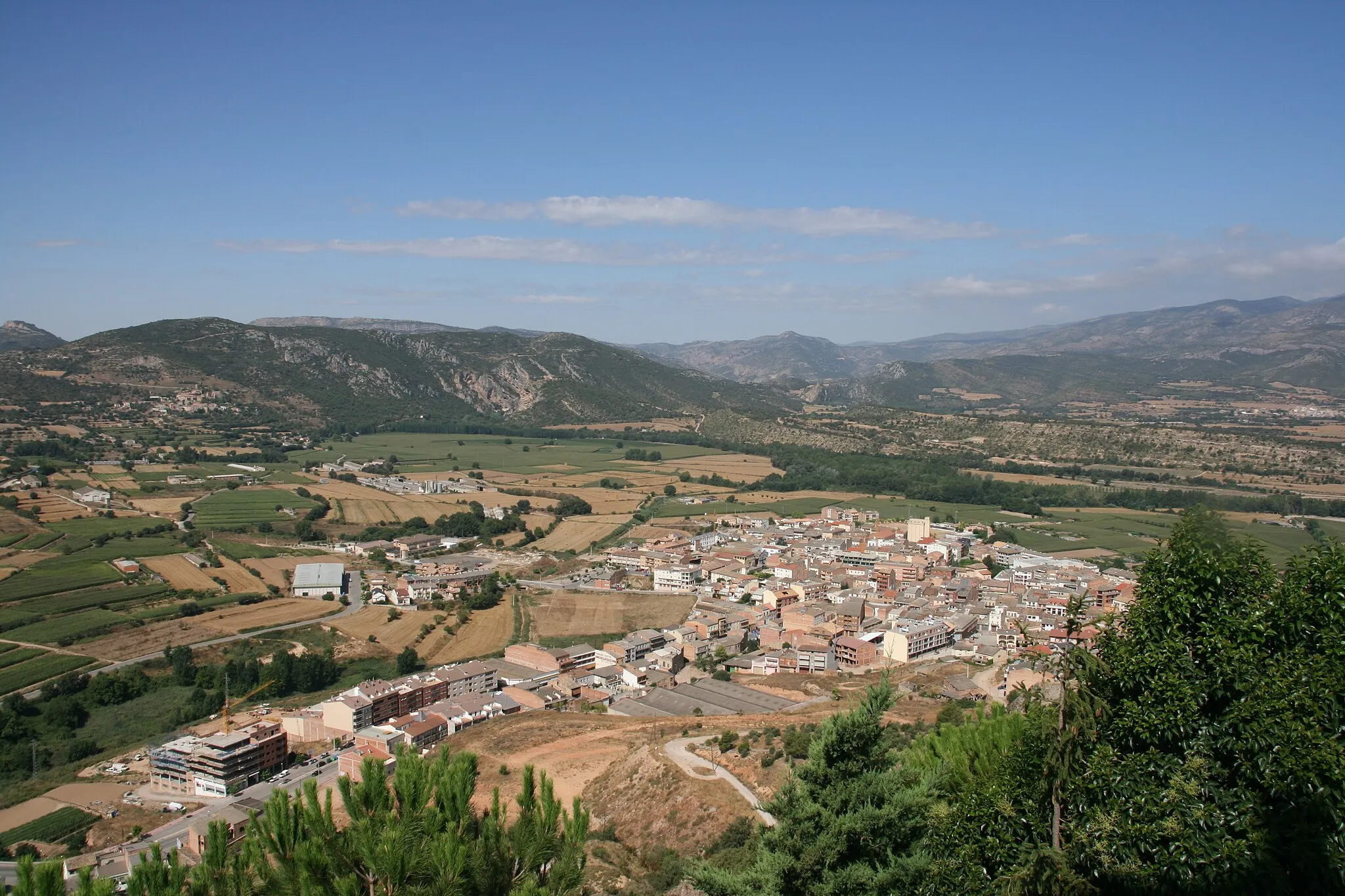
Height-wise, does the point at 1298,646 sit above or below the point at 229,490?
above

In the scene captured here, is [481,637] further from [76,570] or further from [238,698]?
[76,570]

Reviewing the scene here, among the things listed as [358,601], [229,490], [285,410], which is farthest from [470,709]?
[285,410]

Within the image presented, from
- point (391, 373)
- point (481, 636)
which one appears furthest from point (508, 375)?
point (481, 636)

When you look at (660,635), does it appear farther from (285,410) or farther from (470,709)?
(285,410)

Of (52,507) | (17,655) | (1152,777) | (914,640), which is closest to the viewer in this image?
(1152,777)

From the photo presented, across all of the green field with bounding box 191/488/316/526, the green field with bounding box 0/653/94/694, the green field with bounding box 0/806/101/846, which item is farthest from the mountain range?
the green field with bounding box 0/806/101/846

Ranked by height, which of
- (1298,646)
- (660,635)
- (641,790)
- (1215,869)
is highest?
(1298,646)
